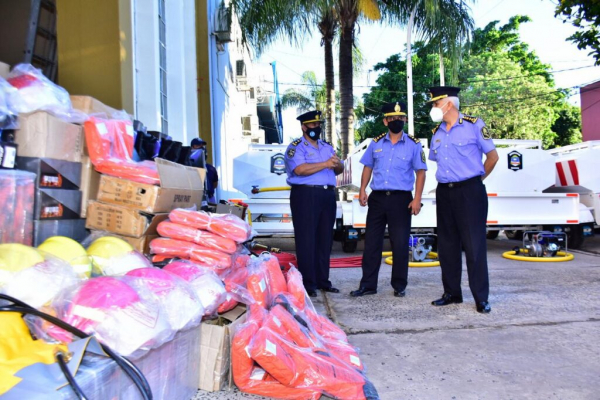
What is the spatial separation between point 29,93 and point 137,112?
356 cm

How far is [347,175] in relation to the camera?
8.50m

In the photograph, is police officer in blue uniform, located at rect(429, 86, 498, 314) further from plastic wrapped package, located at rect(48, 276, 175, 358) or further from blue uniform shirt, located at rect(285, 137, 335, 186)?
plastic wrapped package, located at rect(48, 276, 175, 358)

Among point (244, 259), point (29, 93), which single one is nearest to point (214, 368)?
point (244, 259)

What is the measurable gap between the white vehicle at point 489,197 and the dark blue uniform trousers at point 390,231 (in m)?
2.78

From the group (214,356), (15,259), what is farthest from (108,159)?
(214,356)

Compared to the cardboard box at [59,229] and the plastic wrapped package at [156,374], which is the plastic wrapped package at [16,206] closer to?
the cardboard box at [59,229]

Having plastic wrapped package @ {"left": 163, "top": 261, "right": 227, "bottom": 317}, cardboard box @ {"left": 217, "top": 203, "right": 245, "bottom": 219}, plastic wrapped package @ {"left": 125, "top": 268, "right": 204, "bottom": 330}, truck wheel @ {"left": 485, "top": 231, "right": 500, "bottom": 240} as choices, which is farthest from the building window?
truck wheel @ {"left": 485, "top": 231, "right": 500, "bottom": 240}

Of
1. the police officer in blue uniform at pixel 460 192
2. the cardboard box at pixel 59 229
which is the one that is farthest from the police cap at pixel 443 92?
the cardboard box at pixel 59 229

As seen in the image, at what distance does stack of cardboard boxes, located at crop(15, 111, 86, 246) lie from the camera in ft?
9.97

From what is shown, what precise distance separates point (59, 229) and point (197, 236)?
937 millimetres

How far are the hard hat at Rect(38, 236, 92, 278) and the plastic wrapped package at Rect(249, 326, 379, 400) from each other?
922mm

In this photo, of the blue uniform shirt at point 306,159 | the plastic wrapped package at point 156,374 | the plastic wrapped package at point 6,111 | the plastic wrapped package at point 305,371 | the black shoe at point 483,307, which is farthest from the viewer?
the blue uniform shirt at point 306,159

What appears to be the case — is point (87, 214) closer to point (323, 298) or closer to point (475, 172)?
point (323, 298)

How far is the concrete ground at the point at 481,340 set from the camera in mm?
2520
